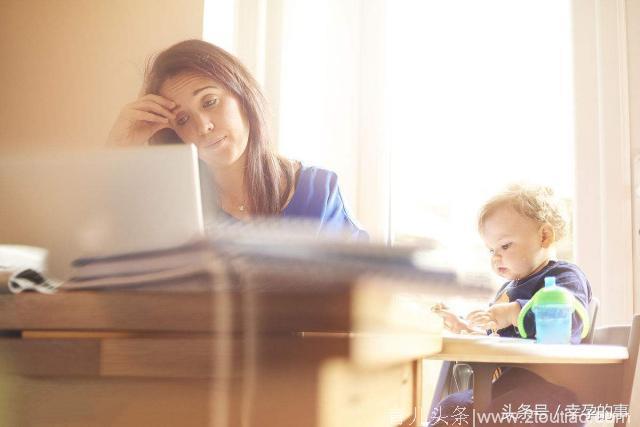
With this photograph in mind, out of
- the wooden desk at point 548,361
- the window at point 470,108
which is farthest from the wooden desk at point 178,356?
the window at point 470,108

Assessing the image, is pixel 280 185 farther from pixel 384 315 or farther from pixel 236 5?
pixel 384 315

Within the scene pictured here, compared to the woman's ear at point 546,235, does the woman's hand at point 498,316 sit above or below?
below

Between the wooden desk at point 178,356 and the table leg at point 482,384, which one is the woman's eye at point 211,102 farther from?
the wooden desk at point 178,356

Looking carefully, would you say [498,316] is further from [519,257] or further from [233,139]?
[233,139]

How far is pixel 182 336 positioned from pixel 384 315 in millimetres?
103

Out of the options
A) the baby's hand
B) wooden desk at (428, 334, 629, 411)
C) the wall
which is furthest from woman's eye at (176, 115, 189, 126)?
wooden desk at (428, 334, 629, 411)

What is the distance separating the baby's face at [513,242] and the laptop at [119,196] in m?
1.15

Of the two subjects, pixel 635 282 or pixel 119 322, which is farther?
pixel 635 282

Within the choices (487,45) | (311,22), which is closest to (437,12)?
(487,45)

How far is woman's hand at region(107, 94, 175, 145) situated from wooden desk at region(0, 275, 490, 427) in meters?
0.91

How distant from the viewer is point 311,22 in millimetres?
1931

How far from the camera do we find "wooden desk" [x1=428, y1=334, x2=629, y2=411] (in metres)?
0.72

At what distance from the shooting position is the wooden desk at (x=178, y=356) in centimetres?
23

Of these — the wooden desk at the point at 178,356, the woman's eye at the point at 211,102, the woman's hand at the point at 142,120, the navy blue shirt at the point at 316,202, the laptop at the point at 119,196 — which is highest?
the woman's eye at the point at 211,102
